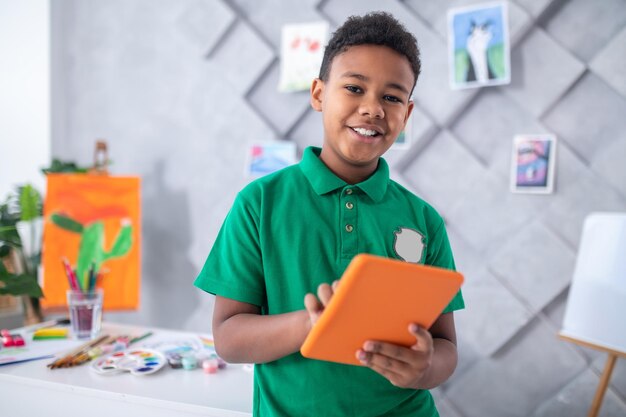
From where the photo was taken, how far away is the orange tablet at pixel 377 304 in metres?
0.42

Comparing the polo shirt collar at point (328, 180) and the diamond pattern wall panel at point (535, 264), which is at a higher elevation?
the polo shirt collar at point (328, 180)

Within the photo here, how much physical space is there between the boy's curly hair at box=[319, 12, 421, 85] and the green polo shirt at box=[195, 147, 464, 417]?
0.50 feet

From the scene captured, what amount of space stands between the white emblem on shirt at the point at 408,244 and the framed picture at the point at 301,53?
0.96m

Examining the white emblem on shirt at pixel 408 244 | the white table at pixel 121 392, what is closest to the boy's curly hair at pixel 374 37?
the white emblem on shirt at pixel 408 244

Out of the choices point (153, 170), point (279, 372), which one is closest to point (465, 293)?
point (279, 372)

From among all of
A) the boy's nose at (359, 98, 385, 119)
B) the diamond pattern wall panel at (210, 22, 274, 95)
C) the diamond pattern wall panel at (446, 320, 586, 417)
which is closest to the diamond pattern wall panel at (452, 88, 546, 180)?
the diamond pattern wall panel at (446, 320, 586, 417)

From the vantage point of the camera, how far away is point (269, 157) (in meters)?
1.60

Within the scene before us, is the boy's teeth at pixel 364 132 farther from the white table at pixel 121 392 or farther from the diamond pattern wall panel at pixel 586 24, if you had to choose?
the diamond pattern wall panel at pixel 586 24

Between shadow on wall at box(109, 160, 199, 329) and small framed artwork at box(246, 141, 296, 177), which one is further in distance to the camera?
shadow on wall at box(109, 160, 199, 329)

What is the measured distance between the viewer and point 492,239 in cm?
138

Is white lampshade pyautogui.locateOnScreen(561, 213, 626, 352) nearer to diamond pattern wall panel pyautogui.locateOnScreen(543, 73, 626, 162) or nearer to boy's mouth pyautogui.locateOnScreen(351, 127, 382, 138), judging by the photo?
diamond pattern wall panel pyautogui.locateOnScreen(543, 73, 626, 162)

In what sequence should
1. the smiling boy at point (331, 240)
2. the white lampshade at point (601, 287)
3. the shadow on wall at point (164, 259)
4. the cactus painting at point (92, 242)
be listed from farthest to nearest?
1. the shadow on wall at point (164, 259)
2. the cactus painting at point (92, 242)
3. the white lampshade at point (601, 287)
4. the smiling boy at point (331, 240)

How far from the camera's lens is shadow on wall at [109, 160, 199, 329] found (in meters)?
1.73

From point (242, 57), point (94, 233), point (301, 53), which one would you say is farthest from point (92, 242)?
point (301, 53)
